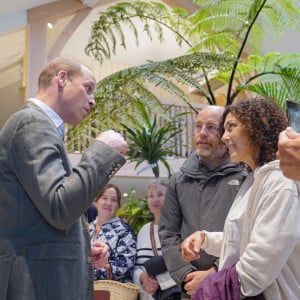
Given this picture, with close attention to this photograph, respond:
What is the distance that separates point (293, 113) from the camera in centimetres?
119

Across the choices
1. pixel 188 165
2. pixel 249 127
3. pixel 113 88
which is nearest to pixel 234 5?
pixel 113 88

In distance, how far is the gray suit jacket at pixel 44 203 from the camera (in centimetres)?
132

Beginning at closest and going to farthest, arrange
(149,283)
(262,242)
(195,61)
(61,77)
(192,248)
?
(262,242)
(61,77)
(192,248)
(149,283)
(195,61)

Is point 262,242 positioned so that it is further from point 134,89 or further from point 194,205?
point 134,89

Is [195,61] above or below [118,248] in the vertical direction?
above

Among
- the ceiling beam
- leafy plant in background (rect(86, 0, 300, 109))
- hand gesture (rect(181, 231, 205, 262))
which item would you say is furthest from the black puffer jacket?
the ceiling beam

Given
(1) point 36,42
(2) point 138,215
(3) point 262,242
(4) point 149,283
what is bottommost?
(2) point 138,215

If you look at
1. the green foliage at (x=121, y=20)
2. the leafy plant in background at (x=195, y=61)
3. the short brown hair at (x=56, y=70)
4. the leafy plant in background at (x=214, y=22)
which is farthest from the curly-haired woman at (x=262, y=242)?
the green foliage at (x=121, y=20)

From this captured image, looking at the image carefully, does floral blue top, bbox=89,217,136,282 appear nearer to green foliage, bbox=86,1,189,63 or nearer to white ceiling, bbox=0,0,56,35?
green foliage, bbox=86,1,189,63

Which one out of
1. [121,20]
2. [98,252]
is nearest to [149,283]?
[98,252]

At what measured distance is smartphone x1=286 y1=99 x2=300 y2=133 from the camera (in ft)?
3.89

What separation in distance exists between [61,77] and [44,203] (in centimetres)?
49

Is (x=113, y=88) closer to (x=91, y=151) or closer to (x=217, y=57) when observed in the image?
(x=217, y=57)

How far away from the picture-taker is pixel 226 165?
2379 mm
